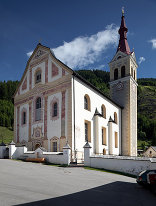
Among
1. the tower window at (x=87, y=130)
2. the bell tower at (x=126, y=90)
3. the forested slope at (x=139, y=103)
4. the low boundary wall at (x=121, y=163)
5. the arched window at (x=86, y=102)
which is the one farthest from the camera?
the forested slope at (x=139, y=103)

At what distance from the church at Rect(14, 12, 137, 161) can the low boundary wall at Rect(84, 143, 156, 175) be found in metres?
2.81

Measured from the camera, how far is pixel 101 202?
7102 millimetres

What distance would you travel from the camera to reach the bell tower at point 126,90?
111 ft

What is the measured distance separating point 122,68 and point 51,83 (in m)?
17.3

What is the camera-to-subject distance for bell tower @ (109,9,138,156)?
1327 inches

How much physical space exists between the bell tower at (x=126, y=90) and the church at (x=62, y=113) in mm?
164

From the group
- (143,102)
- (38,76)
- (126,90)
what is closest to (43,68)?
(38,76)

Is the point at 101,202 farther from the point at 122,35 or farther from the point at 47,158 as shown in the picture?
the point at 122,35

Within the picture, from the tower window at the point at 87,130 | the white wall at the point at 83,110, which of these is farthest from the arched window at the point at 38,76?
the tower window at the point at 87,130

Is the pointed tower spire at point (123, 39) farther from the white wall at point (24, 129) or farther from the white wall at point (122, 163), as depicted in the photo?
the white wall at point (122, 163)

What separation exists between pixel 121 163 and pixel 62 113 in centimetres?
855

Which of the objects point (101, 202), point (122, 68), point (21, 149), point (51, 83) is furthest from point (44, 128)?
point (122, 68)

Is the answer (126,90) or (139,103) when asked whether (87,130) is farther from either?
(139,103)

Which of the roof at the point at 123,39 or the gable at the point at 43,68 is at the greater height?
the roof at the point at 123,39
